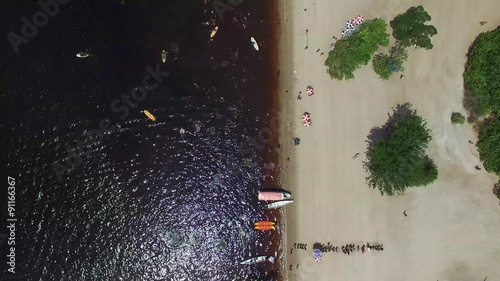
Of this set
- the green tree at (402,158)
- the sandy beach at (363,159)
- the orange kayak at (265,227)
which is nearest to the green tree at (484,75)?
the sandy beach at (363,159)

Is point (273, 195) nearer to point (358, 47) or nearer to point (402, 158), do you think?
point (402, 158)

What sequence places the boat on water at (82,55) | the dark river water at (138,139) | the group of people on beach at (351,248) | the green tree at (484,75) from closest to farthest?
1. the green tree at (484,75)
2. the group of people on beach at (351,248)
3. the dark river water at (138,139)
4. the boat on water at (82,55)

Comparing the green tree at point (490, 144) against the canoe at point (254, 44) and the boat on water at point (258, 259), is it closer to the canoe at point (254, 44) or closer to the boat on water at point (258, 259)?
the boat on water at point (258, 259)

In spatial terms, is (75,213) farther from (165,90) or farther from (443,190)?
(443,190)

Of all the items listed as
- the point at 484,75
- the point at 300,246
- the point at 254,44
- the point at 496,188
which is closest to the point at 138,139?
the point at 254,44

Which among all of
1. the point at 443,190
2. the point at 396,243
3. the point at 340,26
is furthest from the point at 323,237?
the point at 340,26

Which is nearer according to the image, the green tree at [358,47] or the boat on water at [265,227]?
the green tree at [358,47]
